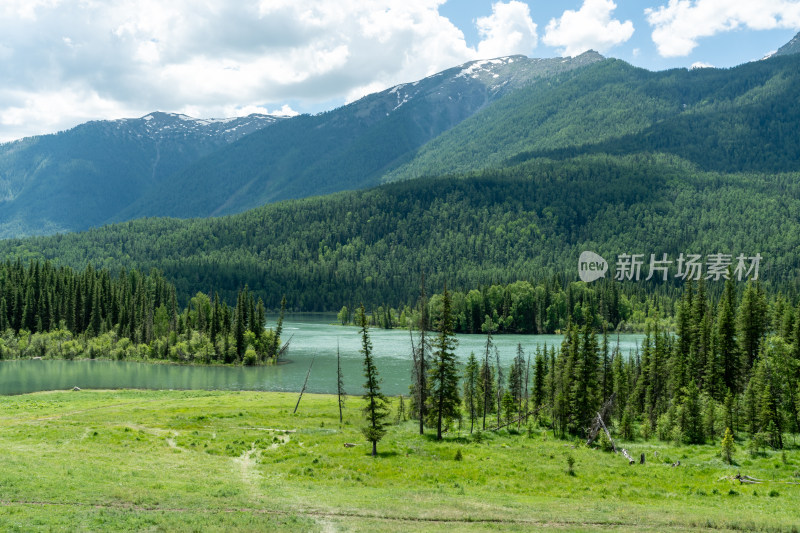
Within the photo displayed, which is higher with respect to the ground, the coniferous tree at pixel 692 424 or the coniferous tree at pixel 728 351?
the coniferous tree at pixel 728 351

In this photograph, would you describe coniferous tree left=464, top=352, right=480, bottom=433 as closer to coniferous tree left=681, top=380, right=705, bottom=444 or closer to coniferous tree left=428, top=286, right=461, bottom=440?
coniferous tree left=428, top=286, right=461, bottom=440

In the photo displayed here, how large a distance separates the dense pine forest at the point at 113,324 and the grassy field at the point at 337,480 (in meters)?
81.1

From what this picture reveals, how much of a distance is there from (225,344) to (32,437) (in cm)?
10066

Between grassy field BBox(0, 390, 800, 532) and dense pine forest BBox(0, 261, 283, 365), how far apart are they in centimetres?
8106

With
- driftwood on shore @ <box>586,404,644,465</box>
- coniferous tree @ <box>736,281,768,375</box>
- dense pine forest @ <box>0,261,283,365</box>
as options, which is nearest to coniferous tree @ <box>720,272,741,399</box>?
coniferous tree @ <box>736,281,768,375</box>

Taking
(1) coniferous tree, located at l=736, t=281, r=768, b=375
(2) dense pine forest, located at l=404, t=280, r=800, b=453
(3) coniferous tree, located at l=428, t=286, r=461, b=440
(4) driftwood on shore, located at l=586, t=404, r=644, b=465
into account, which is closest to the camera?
(4) driftwood on shore, located at l=586, t=404, r=644, b=465

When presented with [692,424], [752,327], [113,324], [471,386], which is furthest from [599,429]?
[113,324]

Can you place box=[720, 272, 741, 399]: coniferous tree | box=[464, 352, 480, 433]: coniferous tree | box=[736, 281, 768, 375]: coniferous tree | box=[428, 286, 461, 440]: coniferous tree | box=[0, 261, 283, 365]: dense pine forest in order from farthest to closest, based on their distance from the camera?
box=[0, 261, 283, 365]: dense pine forest < box=[464, 352, 480, 433]: coniferous tree < box=[736, 281, 768, 375]: coniferous tree < box=[720, 272, 741, 399]: coniferous tree < box=[428, 286, 461, 440]: coniferous tree

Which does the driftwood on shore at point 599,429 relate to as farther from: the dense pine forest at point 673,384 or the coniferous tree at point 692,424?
the coniferous tree at point 692,424

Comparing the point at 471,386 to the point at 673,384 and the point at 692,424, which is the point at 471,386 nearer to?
the point at 673,384

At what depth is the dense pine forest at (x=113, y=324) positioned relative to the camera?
14900 centimetres

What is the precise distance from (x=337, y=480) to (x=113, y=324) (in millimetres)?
147915

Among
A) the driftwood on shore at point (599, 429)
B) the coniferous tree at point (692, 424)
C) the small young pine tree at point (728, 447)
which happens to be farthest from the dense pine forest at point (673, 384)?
the small young pine tree at point (728, 447)

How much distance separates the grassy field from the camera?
97.8 feet
